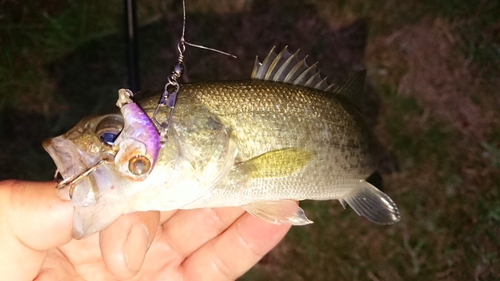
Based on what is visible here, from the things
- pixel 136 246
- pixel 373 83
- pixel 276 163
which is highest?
Answer: pixel 373 83

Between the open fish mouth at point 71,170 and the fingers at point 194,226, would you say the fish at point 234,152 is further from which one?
the fingers at point 194,226

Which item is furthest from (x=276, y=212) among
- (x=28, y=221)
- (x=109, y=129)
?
(x=28, y=221)

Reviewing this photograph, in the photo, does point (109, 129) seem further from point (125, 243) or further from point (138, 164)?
point (125, 243)

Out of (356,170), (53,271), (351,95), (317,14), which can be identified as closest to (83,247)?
(53,271)

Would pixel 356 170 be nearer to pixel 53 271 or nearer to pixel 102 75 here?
pixel 53 271

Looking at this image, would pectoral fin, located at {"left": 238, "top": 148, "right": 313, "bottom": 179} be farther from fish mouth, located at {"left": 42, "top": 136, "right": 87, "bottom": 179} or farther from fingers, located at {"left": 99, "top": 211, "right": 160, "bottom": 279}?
fish mouth, located at {"left": 42, "top": 136, "right": 87, "bottom": 179}

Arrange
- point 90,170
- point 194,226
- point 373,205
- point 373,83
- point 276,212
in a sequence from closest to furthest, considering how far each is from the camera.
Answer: point 90,170, point 276,212, point 373,205, point 194,226, point 373,83

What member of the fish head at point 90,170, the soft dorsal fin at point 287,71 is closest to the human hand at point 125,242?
the fish head at point 90,170
